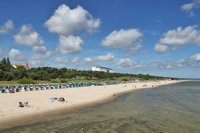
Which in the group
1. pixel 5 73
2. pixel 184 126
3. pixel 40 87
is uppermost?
pixel 5 73

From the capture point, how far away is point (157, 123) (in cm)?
1934

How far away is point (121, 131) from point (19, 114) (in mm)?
8374

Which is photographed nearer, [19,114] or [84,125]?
[84,125]

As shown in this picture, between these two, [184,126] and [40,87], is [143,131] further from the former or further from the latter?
[40,87]

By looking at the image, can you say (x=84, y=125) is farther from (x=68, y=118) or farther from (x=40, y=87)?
(x=40, y=87)

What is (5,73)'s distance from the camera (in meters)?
77.6

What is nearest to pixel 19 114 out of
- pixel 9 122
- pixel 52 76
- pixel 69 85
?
pixel 9 122

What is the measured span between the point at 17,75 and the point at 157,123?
7039 cm

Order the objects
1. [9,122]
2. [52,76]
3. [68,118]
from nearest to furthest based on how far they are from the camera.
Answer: [9,122] → [68,118] → [52,76]

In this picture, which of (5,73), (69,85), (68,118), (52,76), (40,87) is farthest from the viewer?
(52,76)

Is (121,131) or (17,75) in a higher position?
(17,75)

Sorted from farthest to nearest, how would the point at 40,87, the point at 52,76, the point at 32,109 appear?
the point at 52,76 < the point at 40,87 < the point at 32,109

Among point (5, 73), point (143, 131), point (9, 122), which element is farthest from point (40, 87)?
point (143, 131)

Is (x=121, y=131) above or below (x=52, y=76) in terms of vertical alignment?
below
